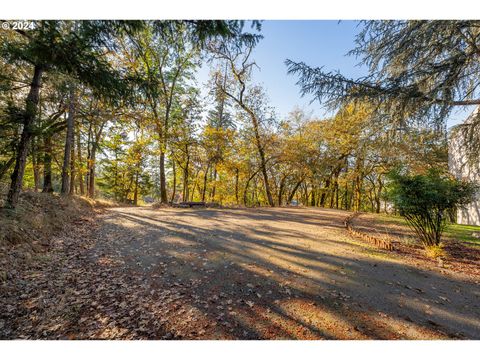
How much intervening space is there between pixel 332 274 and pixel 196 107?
14.8m

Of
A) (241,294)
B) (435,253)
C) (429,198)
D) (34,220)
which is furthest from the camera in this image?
(34,220)

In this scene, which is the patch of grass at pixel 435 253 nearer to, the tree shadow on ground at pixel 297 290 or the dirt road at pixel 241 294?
the dirt road at pixel 241 294

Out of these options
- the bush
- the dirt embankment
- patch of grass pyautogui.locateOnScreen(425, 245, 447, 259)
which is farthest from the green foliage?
the dirt embankment

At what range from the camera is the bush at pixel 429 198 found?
15.3 feet

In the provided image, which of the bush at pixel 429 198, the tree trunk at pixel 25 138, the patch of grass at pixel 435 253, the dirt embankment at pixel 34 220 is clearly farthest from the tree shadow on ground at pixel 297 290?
the tree trunk at pixel 25 138

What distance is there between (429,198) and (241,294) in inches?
188

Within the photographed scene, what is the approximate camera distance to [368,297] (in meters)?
2.92

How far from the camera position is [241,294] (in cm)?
299

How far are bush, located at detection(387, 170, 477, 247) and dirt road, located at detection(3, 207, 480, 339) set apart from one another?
4.40ft

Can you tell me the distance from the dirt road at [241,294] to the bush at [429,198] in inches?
52.8

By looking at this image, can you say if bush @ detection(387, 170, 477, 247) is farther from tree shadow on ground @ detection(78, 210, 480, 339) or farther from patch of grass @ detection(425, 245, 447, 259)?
tree shadow on ground @ detection(78, 210, 480, 339)

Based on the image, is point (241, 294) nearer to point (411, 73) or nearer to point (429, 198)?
point (429, 198)

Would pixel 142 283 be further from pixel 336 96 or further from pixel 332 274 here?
pixel 336 96

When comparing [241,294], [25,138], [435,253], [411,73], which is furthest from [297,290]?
[25,138]
